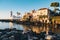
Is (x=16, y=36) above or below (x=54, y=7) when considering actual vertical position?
below

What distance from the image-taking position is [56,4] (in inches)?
3871

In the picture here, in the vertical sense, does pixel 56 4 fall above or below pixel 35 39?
above

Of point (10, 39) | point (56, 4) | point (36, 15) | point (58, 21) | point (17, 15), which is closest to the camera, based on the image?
→ point (10, 39)

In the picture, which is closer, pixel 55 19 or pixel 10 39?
pixel 10 39

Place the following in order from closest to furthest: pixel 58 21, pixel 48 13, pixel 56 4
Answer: pixel 58 21 → pixel 56 4 → pixel 48 13

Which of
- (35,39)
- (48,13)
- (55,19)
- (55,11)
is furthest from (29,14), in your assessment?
(35,39)

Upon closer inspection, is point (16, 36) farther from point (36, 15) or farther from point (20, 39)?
point (36, 15)

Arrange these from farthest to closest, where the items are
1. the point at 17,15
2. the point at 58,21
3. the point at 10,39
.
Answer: the point at 17,15, the point at 58,21, the point at 10,39

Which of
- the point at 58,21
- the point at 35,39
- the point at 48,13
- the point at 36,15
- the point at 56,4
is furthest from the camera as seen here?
the point at 36,15

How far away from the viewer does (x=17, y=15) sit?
161 m

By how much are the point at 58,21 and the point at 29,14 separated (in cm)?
3991

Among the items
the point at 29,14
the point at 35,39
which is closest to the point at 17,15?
Answer: the point at 29,14

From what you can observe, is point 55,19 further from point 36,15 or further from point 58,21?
point 36,15

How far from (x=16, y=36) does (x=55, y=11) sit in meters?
76.6
